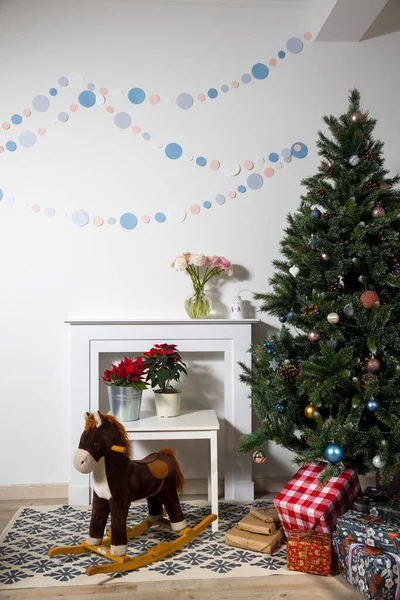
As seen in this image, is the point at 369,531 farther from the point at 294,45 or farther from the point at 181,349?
the point at 294,45

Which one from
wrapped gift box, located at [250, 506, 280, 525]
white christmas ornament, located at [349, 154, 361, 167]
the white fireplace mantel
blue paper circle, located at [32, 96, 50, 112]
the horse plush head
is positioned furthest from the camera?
blue paper circle, located at [32, 96, 50, 112]

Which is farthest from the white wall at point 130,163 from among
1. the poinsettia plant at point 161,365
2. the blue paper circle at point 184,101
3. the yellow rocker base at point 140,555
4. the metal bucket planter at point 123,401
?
the yellow rocker base at point 140,555

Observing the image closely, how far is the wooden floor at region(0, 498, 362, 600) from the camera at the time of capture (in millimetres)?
2024

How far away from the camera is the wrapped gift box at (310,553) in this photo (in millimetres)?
2174

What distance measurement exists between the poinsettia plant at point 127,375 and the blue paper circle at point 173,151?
3.73 feet

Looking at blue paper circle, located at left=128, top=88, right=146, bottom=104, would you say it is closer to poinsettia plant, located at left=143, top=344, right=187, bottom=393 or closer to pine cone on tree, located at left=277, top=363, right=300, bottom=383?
poinsettia plant, located at left=143, top=344, right=187, bottom=393

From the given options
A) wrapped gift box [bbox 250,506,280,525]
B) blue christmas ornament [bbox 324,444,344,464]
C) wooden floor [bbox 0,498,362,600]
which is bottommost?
wooden floor [bbox 0,498,362,600]

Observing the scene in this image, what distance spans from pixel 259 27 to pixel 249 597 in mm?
2768

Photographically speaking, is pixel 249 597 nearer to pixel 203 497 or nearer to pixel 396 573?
pixel 396 573

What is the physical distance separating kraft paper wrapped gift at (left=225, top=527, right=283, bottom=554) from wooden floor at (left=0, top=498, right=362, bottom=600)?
0.19 metres

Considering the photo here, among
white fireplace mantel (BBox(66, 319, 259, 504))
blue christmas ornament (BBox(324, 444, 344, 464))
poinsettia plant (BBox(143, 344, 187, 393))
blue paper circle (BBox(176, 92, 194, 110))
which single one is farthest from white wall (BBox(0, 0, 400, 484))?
blue christmas ornament (BBox(324, 444, 344, 464))

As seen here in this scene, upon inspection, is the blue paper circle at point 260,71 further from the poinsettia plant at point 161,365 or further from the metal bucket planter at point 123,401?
the metal bucket planter at point 123,401

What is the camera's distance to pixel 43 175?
312 cm

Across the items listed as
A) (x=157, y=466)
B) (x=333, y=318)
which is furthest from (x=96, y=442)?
(x=333, y=318)
